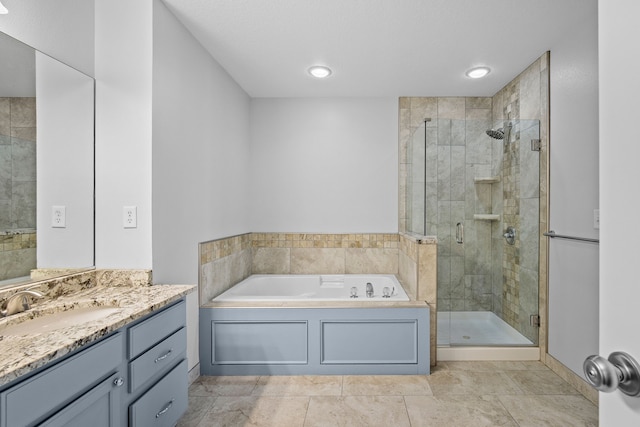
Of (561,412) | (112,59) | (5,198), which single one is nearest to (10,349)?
(5,198)

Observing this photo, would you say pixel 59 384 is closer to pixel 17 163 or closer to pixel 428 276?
Answer: pixel 17 163

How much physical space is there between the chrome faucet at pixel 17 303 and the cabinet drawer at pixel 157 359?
1.74 ft

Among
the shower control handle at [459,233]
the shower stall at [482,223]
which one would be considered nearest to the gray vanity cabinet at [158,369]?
the shower stall at [482,223]

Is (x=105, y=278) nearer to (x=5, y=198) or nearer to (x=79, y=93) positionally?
(x=5, y=198)

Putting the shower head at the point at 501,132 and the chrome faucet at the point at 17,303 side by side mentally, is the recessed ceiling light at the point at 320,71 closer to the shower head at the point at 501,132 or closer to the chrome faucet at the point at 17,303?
the shower head at the point at 501,132

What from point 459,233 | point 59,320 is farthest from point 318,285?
point 59,320

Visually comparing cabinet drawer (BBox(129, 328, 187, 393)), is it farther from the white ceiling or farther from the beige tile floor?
the white ceiling

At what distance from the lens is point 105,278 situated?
2012 millimetres

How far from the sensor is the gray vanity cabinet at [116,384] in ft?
3.38

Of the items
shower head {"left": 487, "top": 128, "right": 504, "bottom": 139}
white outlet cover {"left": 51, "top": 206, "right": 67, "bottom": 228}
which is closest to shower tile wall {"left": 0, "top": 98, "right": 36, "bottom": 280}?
white outlet cover {"left": 51, "top": 206, "right": 67, "bottom": 228}

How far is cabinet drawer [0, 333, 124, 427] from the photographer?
969 mm

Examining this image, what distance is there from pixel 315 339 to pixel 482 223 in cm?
178

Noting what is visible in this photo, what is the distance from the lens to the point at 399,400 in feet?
7.55

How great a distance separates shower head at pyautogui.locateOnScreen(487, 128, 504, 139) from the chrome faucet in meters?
3.38
